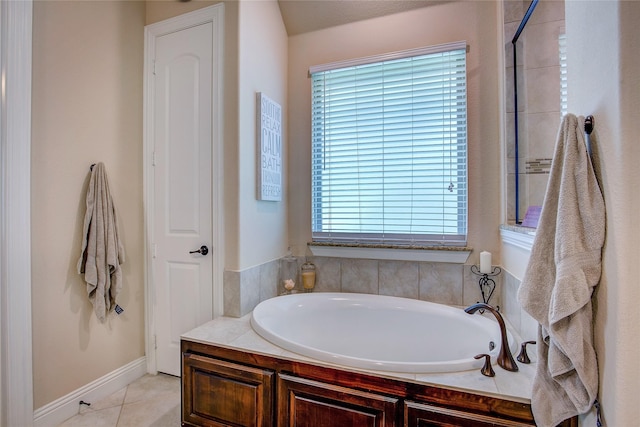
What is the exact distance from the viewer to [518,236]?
5.36 feet

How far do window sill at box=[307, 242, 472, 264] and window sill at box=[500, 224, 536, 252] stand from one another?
263 mm

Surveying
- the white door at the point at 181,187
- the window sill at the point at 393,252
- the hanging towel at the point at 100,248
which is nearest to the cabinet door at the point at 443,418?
the window sill at the point at 393,252

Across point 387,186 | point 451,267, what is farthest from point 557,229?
point 387,186

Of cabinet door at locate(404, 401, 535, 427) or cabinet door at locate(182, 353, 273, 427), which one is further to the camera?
cabinet door at locate(182, 353, 273, 427)

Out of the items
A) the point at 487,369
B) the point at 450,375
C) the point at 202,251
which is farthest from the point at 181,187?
the point at 487,369

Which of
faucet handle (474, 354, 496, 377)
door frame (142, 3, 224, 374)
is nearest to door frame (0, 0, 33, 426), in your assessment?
door frame (142, 3, 224, 374)

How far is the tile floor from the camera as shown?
1780 millimetres

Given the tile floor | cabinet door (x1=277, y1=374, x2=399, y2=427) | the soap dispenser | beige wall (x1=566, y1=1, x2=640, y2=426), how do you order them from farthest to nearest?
1. the soap dispenser
2. the tile floor
3. cabinet door (x1=277, y1=374, x2=399, y2=427)
4. beige wall (x1=566, y1=1, x2=640, y2=426)

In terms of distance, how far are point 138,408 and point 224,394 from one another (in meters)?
0.85

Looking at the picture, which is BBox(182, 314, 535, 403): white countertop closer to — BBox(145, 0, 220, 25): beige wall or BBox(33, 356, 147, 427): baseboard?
BBox(33, 356, 147, 427): baseboard

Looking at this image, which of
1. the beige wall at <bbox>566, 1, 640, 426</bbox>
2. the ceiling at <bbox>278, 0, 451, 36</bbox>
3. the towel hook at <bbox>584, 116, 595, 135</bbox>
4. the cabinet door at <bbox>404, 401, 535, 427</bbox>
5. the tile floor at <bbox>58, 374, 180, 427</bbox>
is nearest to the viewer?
the beige wall at <bbox>566, 1, 640, 426</bbox>

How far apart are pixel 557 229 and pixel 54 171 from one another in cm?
244

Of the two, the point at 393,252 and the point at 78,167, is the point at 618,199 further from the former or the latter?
the point at 78,167

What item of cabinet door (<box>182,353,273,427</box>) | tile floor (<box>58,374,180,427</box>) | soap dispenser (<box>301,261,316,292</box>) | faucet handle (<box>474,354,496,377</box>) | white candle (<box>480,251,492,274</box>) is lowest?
tile floor (<box>58,374,180,427</box>)
